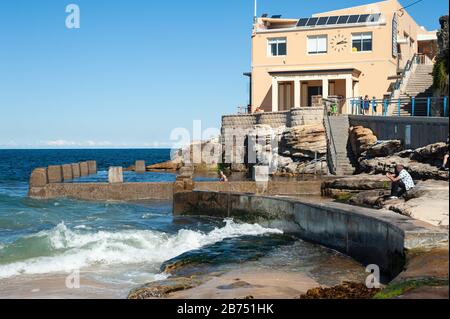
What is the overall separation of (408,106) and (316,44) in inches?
587

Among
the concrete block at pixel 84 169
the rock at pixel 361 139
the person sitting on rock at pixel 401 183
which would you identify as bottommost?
the concrete block at pixel 84 169

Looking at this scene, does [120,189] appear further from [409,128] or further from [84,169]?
[84,169]

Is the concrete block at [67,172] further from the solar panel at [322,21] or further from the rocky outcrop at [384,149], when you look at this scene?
the solar panel at [322,21]

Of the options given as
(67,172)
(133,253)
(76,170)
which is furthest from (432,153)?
(76,170)

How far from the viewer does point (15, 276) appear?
13055mm

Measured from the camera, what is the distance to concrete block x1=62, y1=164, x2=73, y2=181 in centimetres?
4056

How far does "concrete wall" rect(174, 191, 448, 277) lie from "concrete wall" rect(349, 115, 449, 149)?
351 inches

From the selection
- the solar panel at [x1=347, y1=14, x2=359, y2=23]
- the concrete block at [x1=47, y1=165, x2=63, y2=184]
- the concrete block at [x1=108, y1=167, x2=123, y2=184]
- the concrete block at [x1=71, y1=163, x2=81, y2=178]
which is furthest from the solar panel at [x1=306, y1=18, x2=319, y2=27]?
the concrete block at [x1=108, y1=167, x2=123, y2=184]

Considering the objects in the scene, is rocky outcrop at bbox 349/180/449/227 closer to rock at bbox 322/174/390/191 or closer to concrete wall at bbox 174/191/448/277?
concrete wall at bbox 174/191/448/277

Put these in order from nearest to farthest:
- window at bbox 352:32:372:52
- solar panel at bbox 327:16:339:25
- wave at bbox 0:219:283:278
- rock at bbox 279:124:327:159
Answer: wave at bbox 0:219:283:278 < rock at bbox 279:124:327:159 < window at bbox 352:32:372:52 < solar panel at bbox 327:16:339:25

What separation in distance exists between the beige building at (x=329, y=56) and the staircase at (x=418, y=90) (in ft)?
15.1

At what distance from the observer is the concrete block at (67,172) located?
40.6 meters

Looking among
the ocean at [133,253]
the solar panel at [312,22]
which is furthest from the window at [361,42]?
the ocean at [133,253]
